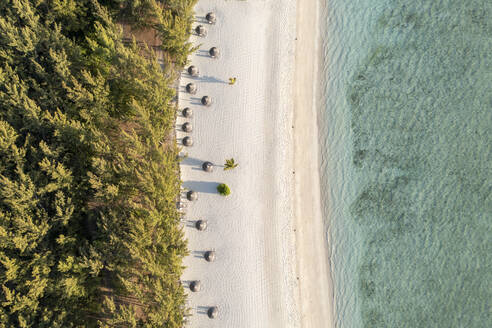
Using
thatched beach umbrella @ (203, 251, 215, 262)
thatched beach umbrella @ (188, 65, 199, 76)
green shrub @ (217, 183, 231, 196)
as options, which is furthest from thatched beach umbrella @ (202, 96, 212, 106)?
thatched beach umbrella @ (203, 251, 215, 262)

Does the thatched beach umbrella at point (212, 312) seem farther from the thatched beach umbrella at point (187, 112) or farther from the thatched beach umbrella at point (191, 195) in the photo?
the thatched beach umbrella at point (187, 112)

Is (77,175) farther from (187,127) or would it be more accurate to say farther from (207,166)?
(207,166)

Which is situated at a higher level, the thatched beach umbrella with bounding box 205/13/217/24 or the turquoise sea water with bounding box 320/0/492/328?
the thatched beach umbrella with bounding box 205/13/217/24

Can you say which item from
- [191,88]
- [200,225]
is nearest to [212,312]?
[200,225]

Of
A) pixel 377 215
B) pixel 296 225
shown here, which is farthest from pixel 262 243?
pixel 377 215

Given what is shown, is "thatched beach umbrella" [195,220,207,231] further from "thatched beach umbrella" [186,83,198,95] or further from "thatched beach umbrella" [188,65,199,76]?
"thatched beach umbrella" [188,65,199,76]

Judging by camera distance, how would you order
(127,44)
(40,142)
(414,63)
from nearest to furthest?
(40,142) < (127,44) < (414,63)

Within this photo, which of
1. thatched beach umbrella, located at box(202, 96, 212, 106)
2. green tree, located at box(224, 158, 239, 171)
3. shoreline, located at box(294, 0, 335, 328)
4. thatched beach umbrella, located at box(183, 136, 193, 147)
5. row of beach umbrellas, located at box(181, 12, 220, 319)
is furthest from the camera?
shoreline, located at box(294, 0, 335, 328)

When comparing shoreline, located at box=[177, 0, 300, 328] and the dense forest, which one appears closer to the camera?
the dense forest

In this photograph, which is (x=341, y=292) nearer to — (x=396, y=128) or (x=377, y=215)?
(x=377, y=215)
